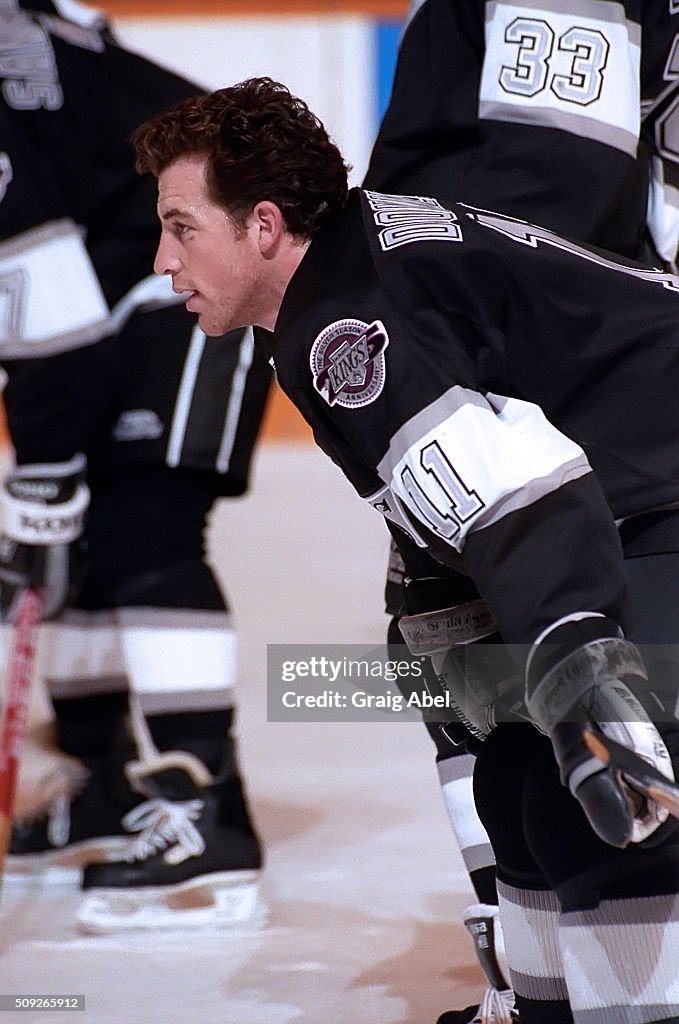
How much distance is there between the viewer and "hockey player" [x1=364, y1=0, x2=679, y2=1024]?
5.60 ft

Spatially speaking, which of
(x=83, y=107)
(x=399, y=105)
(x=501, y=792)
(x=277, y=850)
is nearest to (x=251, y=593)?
(x=277, y=850)

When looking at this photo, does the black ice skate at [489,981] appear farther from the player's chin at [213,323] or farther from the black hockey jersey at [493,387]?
the player's chin at [213,323]

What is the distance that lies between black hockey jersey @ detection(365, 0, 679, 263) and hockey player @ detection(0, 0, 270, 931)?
0.69 meters

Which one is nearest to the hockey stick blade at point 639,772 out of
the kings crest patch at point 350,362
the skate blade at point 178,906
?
the kings crest patch at point 350,362

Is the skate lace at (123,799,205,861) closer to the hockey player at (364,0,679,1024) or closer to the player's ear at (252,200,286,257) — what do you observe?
the hockey player at (364,0,679,1024)

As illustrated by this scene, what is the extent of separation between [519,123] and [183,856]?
3.87ft

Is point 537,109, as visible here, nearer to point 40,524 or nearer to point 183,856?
point 40,524

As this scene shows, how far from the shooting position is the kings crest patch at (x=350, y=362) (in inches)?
49.6

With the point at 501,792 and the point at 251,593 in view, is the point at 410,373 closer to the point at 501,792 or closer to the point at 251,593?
the point at 501,792

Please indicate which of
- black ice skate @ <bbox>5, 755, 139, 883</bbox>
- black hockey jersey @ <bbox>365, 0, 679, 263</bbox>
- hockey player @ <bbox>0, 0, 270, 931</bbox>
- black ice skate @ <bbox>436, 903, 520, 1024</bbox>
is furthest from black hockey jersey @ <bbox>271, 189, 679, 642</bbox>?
black ice skate @ <bbox>5, 755, 139, 883</bbox>

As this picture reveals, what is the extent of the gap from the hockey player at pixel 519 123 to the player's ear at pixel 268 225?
15.4 inches

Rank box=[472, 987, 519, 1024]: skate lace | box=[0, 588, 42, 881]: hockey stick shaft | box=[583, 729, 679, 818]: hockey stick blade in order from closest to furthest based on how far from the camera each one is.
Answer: box=[583, 729, 679, 818]: hockey stick blade → box=[472, 987, 519, 1024]: skate lace → box=[0, 588, 42, 881]: hockey stick shaft

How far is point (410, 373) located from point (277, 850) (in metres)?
1.42

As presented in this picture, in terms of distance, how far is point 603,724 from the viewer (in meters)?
1.18
